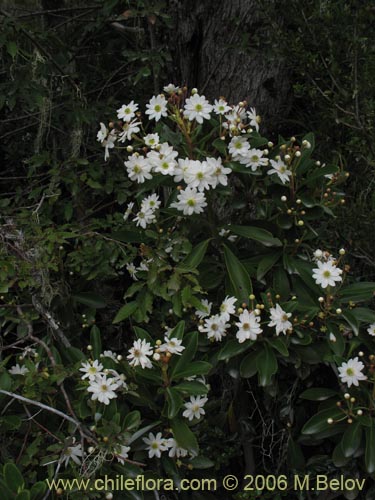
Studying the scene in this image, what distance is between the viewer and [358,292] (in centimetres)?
235

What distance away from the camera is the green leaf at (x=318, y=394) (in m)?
2.35

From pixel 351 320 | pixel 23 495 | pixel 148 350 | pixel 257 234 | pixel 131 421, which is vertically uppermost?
pixel 257 234

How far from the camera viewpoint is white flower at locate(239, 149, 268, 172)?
231 centimetres

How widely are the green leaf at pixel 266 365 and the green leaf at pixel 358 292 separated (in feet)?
1.08

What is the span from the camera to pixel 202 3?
2957 millimetres

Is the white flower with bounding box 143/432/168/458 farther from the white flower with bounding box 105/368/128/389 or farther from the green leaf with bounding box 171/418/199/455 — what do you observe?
the white flower with bounding box 105/368/128/389

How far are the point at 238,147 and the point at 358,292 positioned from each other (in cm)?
65

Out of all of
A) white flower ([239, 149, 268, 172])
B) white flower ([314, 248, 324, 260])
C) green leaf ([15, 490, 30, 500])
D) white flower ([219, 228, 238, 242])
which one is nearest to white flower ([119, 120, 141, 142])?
white flower ([239, 149, 268, 172])

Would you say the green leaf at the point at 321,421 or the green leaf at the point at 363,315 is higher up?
the green leaf at the point at 363,315

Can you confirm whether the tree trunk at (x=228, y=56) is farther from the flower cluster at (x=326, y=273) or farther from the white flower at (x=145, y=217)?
the flower cluster at (x=326, y=273)

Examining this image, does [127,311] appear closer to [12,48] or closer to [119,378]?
[119,378]

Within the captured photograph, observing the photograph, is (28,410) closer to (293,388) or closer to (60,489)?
(60,489)

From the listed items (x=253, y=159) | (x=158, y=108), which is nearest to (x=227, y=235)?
(x=253, y=159)

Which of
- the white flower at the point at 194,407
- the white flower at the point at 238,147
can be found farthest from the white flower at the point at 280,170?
the white flower at the point at 194,407
